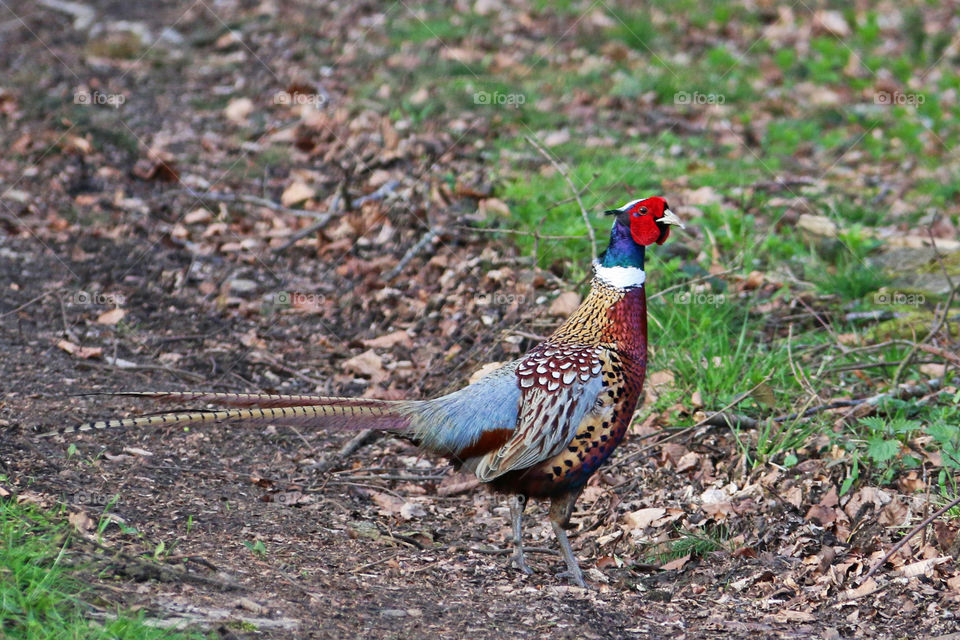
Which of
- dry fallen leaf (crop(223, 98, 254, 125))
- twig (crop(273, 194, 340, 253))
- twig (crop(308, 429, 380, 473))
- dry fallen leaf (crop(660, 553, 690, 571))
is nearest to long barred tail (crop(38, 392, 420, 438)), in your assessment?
twig (crop(308, 429, 380, 473))

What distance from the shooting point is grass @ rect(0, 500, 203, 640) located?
2725 mm

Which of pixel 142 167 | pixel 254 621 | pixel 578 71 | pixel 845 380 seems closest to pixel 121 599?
pixel 254 621

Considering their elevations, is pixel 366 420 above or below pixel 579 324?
below

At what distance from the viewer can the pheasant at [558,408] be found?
3.79 meters

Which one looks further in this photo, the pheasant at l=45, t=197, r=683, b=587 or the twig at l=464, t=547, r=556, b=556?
the twig at l=464, t=547, r=556, b=556

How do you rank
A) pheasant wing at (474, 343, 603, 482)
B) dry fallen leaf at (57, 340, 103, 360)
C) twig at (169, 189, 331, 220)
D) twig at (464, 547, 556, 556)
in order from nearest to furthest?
pheasant wing at (474, 343, 603, 482), twig at (464, 547, 556, 556), dry fallen leaf at (57, 340, 103, 360), twig at (169, 189, 331, 220)

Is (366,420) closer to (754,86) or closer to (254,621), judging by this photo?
(254,621)

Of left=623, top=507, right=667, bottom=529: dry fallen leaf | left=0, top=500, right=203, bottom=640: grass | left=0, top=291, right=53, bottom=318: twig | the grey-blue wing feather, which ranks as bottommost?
left=0, top=291, right=53, bottom=318: twig

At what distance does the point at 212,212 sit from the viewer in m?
7.10

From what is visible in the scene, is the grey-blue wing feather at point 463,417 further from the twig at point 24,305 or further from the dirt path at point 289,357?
the twig at point 24,305

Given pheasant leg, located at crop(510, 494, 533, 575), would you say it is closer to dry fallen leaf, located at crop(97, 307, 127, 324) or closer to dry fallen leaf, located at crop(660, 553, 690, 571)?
dry fallen leaf, located at crop(660, 553, 690, 571)

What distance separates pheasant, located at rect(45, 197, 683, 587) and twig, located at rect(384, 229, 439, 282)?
7.95 feet

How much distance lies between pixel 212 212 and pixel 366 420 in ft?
12.6

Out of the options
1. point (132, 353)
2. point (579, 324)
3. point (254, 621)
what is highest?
point (579, 324)
